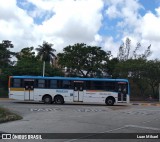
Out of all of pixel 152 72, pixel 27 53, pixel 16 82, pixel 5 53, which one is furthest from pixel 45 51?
pixel 16 82

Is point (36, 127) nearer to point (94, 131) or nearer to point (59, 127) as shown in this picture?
point (59, 127)

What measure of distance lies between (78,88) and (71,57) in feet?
101

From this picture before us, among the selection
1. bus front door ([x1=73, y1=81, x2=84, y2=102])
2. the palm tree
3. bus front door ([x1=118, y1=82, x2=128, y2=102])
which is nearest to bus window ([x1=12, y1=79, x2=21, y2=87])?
bus front door ([x1=73, y1=81, x2=84, y2=102])

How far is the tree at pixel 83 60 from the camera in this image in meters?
62.8

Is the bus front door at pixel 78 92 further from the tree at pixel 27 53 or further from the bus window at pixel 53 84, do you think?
the tree at pixel 27 53

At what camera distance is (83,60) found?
208 ft

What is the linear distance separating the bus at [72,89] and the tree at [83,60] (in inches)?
1160

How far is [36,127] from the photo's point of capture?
14.6 metres

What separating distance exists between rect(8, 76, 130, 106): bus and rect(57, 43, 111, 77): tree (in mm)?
29475

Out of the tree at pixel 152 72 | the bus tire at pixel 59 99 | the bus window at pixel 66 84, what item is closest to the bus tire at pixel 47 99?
the bus tire at pixel 59 99

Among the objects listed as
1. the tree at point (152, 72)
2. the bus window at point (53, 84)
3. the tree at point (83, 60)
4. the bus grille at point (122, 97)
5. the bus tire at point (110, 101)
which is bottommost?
the bus tire at point (110, 101)

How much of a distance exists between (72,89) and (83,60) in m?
31.1

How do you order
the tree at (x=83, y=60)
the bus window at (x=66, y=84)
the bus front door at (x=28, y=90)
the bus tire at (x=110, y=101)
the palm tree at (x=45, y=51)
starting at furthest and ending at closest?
the palm tree at (x=45, y=51) < the tree at (x=83, y=60) < the bus tire at (x=110, y=101) < the bus window at (x=66, y=84) < the bus front door at (x=28, y=90)

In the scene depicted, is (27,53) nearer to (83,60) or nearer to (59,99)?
(83,60)
